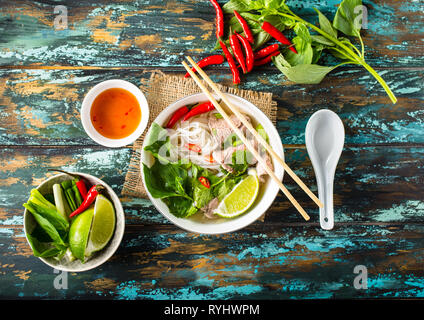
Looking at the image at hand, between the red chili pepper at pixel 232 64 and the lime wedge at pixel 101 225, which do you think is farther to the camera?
the red chili pepper at pixel 232 64

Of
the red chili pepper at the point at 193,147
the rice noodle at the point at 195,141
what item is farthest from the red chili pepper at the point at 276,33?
the red chili pepper at the point at 193,147

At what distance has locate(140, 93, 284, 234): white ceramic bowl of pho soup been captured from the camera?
4.97 ft

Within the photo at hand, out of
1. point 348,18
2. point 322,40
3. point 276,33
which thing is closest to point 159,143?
point 276,33

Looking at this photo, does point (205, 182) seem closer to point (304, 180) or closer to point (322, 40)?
point (304, 180)

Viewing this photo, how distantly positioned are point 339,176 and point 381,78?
590 mm

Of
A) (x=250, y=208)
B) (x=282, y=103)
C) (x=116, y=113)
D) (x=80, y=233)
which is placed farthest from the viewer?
(x=282, y=103)

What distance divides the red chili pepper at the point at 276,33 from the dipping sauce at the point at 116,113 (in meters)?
0.81

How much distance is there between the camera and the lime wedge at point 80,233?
57.1 inches

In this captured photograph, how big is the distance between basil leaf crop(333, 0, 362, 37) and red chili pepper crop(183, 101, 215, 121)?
32.3 inches

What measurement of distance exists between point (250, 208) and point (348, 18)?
116cm

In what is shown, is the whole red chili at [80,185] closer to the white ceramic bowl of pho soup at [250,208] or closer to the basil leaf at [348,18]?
the white ceramic bowl of pho soup at [250,208]

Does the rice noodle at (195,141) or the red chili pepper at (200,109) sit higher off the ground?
the red chili pepper at (200,109)

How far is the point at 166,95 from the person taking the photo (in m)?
1.78
